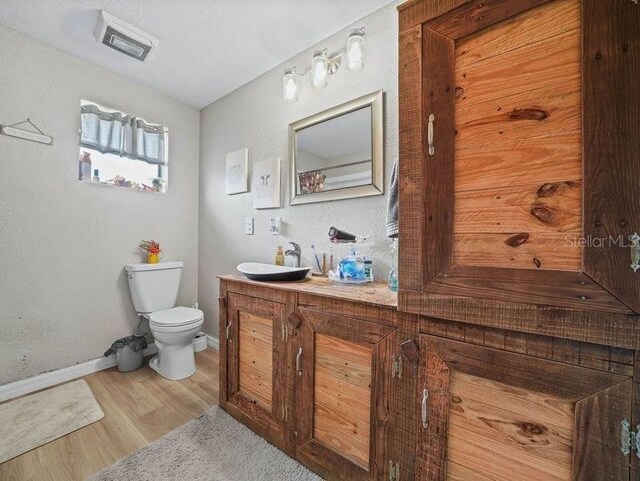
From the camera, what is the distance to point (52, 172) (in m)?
1.88

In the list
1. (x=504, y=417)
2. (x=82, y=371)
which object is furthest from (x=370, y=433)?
(x=82, y=371)

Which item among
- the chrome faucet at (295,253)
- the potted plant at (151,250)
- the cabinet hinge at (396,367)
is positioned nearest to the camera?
the cabinet hinge at (396,367)

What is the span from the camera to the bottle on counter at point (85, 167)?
201cm

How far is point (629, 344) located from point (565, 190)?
361 millimetres

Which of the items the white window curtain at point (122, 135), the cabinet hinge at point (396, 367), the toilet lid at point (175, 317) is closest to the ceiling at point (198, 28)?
the white window curtain at point (122, 135)

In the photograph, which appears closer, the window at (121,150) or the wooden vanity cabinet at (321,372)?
the wooden vanity cabinet at (321,372)

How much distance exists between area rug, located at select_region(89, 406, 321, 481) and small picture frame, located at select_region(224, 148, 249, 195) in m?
1.67

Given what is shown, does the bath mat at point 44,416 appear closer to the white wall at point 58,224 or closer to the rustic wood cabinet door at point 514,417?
the white wall at point 58,224

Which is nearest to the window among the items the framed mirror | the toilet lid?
the toilet lid

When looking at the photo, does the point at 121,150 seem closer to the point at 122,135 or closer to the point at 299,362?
the point at 122,135

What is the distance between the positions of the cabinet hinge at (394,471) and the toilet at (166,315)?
5.06ft

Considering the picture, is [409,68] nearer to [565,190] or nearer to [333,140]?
[565,190]

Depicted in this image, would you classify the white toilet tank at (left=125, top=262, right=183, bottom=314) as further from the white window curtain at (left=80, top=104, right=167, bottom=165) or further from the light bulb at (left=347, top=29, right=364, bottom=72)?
the light bulb at (left=347, top=29, right=364, bottom=72)

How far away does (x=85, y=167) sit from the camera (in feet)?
6.66
